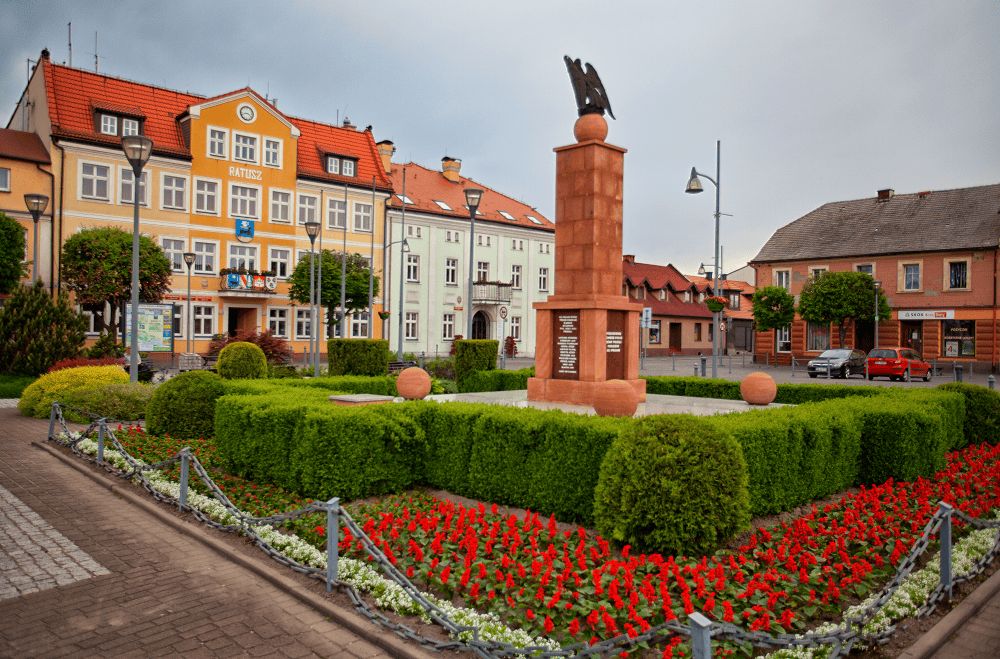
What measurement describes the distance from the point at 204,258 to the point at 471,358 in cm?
2696

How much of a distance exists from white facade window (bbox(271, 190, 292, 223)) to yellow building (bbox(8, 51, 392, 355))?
64 millimetres

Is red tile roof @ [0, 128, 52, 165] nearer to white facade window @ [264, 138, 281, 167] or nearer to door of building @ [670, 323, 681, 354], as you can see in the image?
white facade window @ [264, 138, 281, 167]

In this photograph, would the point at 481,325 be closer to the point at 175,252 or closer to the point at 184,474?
the point at 175,252

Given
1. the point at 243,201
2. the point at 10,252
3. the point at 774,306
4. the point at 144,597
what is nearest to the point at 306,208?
the point at 243,201

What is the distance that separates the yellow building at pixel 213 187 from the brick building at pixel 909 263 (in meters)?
30.7

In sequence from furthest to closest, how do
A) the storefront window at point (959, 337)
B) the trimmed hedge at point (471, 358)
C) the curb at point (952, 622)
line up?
the storefront window at point (959, 337), the trimmed hedge at point (471, 358), the curb at point (952, 622)

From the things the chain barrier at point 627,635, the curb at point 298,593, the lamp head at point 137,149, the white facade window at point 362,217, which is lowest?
the curb at point 298,593

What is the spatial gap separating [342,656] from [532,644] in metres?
1.37

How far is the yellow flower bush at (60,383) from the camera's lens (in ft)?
54.1

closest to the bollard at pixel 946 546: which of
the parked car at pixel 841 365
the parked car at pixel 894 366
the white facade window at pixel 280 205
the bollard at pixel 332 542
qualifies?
the bollard at pixel 332 542

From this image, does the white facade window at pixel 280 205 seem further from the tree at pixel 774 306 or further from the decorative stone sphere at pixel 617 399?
the decorative stone sphere at pixel 617 399

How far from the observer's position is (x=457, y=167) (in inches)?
2184

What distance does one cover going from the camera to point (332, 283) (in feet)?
133

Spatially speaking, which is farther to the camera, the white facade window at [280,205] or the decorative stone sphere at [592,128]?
the white facade window at [280,205]
